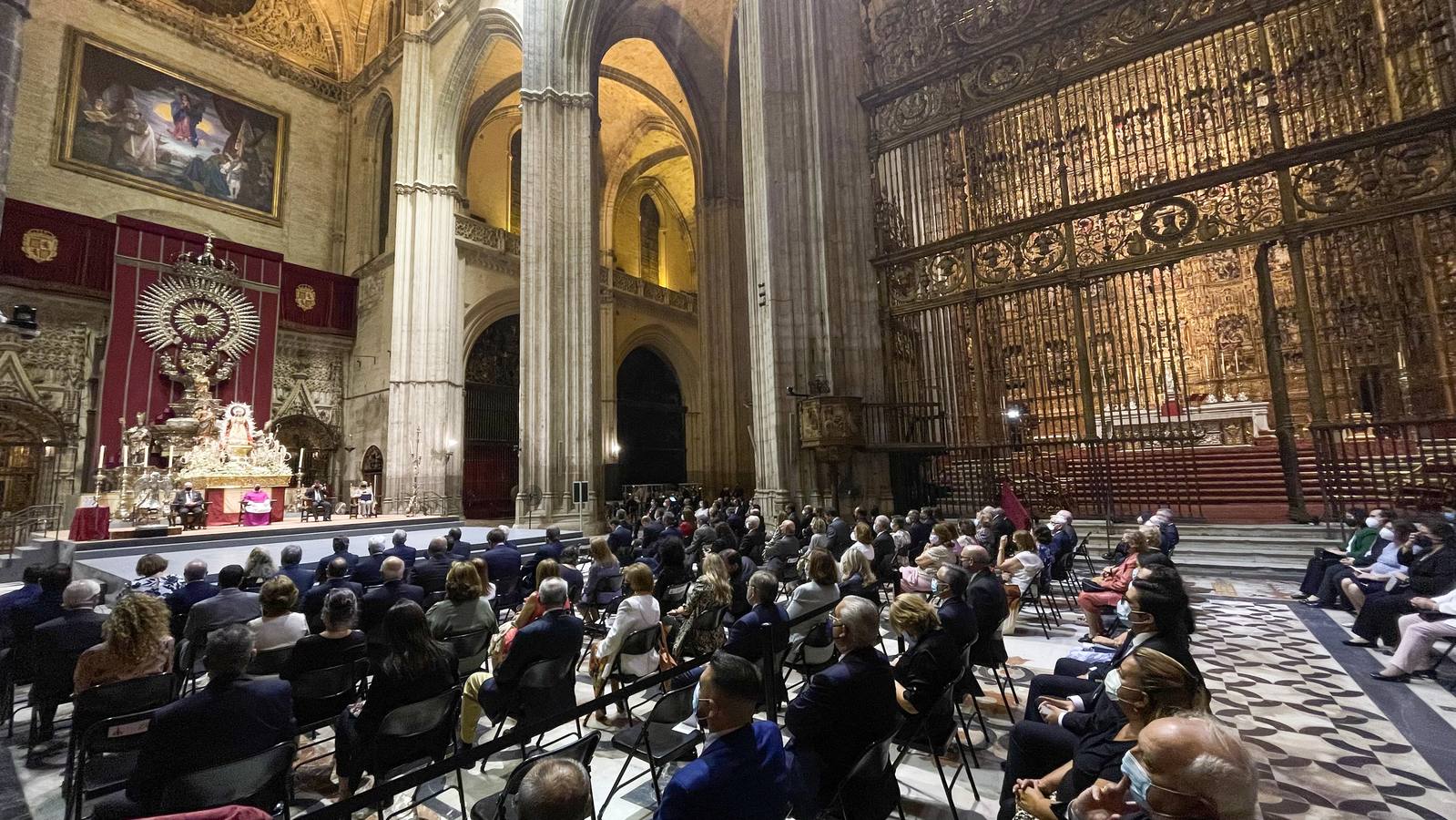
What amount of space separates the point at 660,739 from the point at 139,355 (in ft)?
58.9

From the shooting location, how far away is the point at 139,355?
14.3 m

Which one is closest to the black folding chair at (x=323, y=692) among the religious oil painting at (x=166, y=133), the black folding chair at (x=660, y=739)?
the black folding chair at (x=660, y=739)

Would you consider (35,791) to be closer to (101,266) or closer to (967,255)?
(967,255)

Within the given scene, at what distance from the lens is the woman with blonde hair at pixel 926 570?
15.4ft

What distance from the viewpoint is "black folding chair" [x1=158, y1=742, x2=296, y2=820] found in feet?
6.12

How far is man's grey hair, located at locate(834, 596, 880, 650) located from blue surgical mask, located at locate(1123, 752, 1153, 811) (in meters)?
0.85

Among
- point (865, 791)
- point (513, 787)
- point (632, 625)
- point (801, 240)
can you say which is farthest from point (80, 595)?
point (801, 240)

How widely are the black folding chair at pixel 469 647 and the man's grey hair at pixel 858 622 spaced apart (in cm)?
229

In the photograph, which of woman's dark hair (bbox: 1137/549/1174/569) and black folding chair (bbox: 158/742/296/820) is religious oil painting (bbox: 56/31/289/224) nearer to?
black folding chair (bbox: 158/742/296/820)

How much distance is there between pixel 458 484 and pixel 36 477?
8.32 m

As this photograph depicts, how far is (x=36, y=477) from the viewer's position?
1312 cm

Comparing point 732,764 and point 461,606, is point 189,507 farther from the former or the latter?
point 732,764

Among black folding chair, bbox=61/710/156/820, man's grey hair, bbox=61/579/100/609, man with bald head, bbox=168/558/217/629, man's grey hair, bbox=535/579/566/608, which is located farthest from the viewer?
man with bald head, bbox=168/558/217/629

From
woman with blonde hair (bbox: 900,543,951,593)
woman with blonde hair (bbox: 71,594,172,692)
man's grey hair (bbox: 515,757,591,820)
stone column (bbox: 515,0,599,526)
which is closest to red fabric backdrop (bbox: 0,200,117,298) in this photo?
stone column (bbox: 515,0,599,526)
